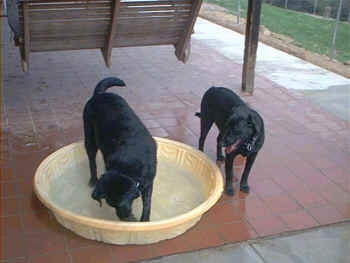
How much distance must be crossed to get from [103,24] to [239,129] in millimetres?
2531

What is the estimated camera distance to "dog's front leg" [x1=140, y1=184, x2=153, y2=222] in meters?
3.01

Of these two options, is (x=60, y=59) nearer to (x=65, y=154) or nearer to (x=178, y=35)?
(x=178, y=35)

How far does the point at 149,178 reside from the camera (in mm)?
2943

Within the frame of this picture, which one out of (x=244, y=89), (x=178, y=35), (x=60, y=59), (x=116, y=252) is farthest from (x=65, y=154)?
(x=60, y=59)

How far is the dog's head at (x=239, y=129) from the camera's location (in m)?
3.33

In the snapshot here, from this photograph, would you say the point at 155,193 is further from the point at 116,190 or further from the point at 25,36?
the point at 25,36

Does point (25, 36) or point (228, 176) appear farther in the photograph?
point (25, 36)

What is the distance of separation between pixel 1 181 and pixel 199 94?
9.58 feet

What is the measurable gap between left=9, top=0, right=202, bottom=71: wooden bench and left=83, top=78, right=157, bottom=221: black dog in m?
1.63

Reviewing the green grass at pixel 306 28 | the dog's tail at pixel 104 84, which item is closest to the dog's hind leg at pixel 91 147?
the dog's tail at pixel 104 84

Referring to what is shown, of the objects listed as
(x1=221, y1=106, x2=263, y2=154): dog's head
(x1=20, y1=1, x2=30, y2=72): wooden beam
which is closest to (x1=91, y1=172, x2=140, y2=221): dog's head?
(x1=221, y1=106, x2=263, y2=154): dog's head

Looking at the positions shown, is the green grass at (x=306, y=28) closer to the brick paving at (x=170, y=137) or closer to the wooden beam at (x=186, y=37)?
the brick paving at (x=170, y=137)

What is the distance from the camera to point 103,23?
5.23m

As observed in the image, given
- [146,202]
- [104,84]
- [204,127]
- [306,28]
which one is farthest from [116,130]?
[306,28]
